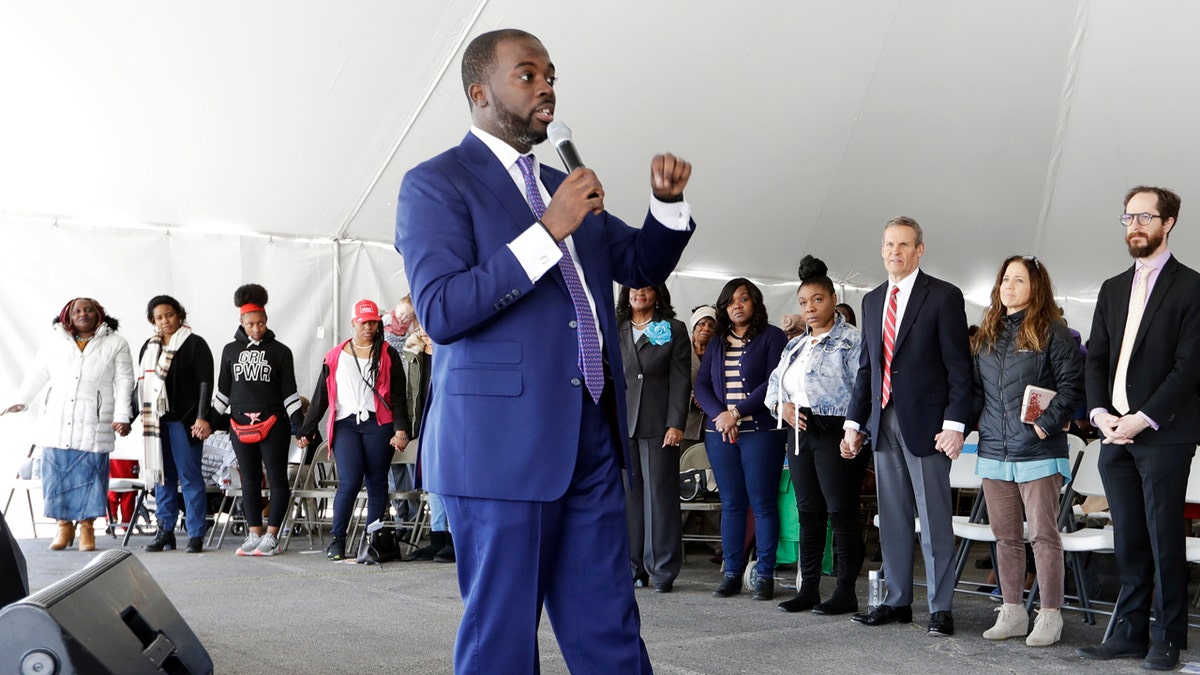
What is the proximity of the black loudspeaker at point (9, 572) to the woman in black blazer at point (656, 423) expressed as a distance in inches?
145

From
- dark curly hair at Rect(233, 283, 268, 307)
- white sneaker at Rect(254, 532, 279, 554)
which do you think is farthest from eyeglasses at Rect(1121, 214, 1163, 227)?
white sneaker at Rect(254, 532, 279, 554)

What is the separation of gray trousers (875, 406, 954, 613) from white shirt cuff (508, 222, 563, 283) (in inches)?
123

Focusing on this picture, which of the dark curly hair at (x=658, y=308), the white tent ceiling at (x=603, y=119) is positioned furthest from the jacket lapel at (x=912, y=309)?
the white tent ceiling at (x=603, y=119)

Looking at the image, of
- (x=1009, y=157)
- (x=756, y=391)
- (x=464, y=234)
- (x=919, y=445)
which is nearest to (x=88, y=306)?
(x=756, y=391)

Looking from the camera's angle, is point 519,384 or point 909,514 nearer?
point 519,384

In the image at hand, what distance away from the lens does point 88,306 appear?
25.4 ft

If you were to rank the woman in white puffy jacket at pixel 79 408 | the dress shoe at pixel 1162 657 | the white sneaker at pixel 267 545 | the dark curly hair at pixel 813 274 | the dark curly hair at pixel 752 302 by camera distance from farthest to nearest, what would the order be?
the woman in white puffy jacket at pixel 79 408
the white sneaker at pixel 267 545
the dark curly hair at pixel 752 302
the dark curly hair at pixel 813 274
the dress shoe at pixel 1162 657

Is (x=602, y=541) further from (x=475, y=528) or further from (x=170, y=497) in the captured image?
(x=170, y=497)

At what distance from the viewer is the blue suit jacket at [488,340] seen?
1951mm

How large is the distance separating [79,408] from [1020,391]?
20.2 feet

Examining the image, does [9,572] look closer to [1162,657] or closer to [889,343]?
[889,343]

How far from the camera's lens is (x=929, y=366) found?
15.3 feet

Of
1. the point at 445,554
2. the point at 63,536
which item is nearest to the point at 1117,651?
the point at 445,554

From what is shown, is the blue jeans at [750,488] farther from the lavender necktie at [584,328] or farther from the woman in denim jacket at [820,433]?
the lavender necktie at [584,328]
